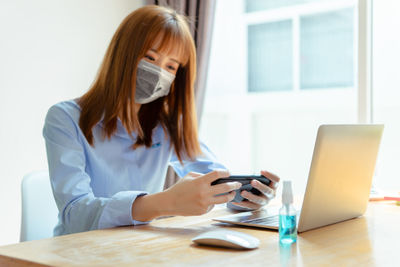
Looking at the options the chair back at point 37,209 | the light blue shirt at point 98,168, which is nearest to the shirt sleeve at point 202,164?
the light blue shirt at point 98,168

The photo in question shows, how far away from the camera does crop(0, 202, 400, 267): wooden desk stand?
0.81 m

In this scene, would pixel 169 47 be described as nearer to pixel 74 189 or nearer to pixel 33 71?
pixel 74 189

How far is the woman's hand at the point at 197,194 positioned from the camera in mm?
1093

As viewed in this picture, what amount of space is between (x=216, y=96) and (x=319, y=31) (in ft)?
2.42

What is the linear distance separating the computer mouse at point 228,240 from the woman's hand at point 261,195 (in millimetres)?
339

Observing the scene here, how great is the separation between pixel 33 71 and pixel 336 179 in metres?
1.74

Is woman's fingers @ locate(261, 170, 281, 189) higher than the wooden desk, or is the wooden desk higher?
woman's fingers @ locate(261, 170, 281, 189)

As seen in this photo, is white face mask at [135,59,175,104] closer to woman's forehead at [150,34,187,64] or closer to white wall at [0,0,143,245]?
woman's forehead at [150,34,187,64]

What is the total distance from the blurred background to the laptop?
1.04m

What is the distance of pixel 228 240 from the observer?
878 millimetres

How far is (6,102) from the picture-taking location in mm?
2229

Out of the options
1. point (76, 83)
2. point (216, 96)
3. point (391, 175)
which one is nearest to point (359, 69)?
point (391, 175)

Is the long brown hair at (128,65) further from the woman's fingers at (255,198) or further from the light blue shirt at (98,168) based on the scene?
the woman's fingers at (255,198)

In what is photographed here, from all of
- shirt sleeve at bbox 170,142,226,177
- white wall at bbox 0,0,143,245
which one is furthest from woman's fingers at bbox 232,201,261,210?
white wall at bbox 0,0,143,245
